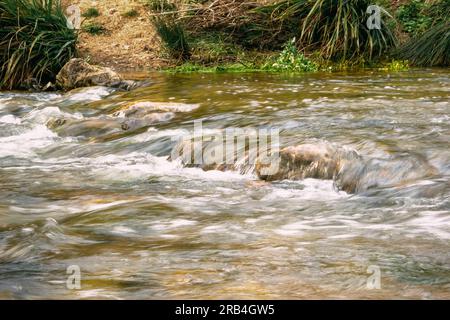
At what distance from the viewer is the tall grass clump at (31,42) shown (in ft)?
37.8

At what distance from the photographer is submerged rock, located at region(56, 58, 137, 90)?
1112cm

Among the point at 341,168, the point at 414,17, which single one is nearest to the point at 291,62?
the point at 414,17

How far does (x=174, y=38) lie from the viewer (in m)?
13.0

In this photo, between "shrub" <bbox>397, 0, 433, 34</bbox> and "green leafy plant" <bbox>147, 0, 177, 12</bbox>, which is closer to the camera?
"shrub" <bbox>397, 0, 433, 34</bbox>

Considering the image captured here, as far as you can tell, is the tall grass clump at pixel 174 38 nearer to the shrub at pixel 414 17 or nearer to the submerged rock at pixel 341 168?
the shrub at pixel 414 17

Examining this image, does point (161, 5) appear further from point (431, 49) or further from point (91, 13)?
point (431, 49)

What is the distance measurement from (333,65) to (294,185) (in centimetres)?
709

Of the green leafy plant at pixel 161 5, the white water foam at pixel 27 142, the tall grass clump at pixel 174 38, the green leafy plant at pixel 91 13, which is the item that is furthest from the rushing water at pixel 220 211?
the green leafy plant at pixel 91 13

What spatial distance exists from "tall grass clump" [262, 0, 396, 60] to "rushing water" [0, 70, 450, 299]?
3.25 metres

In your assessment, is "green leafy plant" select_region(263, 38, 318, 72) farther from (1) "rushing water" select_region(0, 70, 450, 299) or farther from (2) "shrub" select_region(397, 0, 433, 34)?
(1) "rushing water" select_region(0, 70, 450, 299)

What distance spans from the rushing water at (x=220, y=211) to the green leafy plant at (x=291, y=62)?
118 inches

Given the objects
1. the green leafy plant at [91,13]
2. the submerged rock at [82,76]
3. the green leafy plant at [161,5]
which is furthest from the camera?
the green leafy plant at [91,13]

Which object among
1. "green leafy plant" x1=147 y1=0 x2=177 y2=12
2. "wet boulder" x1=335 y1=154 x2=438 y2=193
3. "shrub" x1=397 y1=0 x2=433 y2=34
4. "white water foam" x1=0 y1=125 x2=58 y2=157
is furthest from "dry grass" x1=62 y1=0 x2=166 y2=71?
"wet boulder" x1=335 y1=154 x2=438 y2=193

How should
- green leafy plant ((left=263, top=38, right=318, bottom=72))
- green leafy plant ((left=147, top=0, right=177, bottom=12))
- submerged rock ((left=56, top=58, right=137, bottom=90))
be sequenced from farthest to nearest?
green leafy plant ((left=147, top=0, right=177, bottom=12))
green leafy plant ((left=263, top=38, right=318, bottom=72))
submerged rock ((left=56, top=58, right=137, bottom=90))
